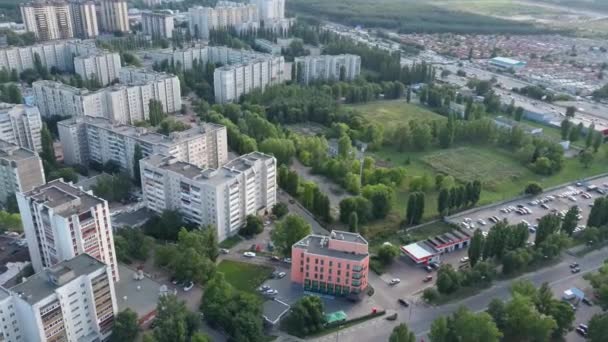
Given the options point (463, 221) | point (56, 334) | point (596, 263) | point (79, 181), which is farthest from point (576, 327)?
point (79, 181)

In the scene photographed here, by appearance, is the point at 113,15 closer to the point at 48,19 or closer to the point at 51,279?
the point at 48,19

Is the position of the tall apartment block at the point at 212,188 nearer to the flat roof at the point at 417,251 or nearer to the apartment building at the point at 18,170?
the apartment building at the point at 18,170

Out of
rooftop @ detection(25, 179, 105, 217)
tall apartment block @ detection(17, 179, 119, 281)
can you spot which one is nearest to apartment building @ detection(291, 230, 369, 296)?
tall apartment block @ detection(17, 179, 119, 281)

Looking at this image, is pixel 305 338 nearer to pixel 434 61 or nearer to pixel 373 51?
pixel 373 51

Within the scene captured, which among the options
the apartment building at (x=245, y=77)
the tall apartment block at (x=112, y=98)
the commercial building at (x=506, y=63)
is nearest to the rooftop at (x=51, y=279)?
the tall apartment block at (x=112, y=98)

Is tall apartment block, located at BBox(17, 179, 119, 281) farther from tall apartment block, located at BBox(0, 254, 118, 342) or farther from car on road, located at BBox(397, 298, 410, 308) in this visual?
car on road, located at BBox(397, 298, 410, 308)

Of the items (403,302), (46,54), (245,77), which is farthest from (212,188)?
(46,54)

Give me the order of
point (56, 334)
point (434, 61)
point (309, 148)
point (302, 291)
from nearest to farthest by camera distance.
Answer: point (56, 334)
point (302, 291)
point (309, 148)
point (434, 61)
